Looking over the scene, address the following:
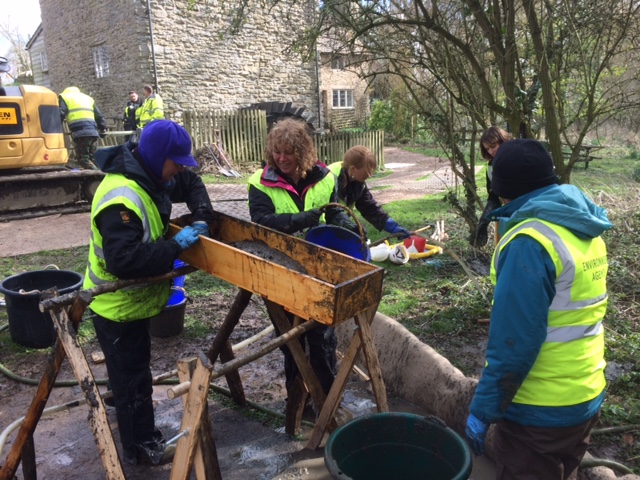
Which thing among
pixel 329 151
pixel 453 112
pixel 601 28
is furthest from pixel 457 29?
pixel 329 151

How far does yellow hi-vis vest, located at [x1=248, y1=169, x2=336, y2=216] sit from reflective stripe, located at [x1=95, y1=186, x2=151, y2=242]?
0.83 metres

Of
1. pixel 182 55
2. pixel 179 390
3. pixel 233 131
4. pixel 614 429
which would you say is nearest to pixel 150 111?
pixel 233 131

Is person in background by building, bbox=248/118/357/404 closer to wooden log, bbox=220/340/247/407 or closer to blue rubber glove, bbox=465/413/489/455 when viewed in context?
wooden log, bbox=220/340/247/407

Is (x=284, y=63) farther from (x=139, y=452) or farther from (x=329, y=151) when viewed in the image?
(x=139, y=452)

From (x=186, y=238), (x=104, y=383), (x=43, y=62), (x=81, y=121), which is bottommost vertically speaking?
(x=104, y=383)

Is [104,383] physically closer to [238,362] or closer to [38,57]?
[238,362]

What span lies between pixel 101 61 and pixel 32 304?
1723 cm

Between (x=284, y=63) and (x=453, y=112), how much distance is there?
14.6 meters

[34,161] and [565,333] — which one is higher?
[34,161]

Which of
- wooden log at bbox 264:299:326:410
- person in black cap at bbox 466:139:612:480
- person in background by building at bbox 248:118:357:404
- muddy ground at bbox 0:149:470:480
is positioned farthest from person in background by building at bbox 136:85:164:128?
person in black cap at bbox 466:139:612:480

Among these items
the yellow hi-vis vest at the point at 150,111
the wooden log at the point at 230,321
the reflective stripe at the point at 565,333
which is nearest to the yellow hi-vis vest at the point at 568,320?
the reflective stripe at the point at 565,333

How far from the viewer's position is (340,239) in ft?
10.6

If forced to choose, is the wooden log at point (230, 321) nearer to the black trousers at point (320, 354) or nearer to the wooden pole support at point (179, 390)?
the black trousers at point (320, 354)

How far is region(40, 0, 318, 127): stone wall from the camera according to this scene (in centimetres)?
1678
